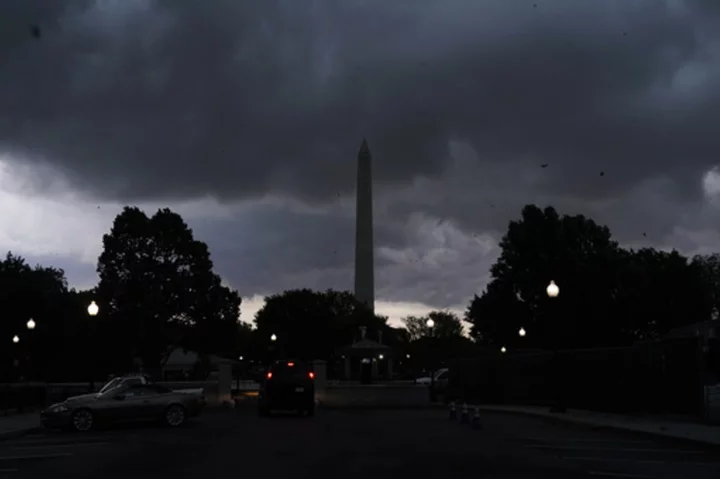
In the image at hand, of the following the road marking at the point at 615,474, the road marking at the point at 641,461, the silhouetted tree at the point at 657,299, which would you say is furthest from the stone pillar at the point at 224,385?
the silhouetted tree at the point at 657,299

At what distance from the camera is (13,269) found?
58.7 meters

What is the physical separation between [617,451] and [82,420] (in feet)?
48.4

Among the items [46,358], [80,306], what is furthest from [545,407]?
[80,306]

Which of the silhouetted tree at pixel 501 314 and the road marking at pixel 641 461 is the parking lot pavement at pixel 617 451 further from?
the silhouetted tree at pixel 501 314

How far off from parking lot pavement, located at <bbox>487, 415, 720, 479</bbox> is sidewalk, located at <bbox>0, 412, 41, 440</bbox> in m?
13.2

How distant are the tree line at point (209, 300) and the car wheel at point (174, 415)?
1815cm

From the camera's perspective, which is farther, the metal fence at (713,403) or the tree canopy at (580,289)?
the tree canopy at (580,289)

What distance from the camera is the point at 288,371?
108 feet

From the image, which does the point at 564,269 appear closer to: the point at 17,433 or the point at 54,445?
the point at 17,433

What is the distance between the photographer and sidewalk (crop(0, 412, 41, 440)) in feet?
81.4

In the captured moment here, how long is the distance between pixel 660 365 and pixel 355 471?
16790mm

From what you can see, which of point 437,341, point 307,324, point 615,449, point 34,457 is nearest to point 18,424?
point 34,457

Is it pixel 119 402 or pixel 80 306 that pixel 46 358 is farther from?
pixel 119 402

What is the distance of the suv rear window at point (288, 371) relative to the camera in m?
33.0
